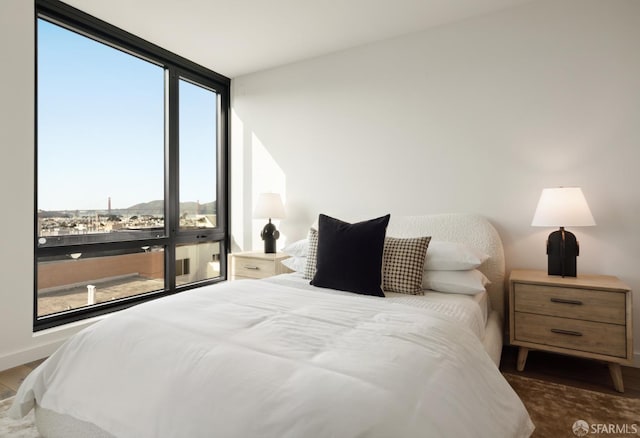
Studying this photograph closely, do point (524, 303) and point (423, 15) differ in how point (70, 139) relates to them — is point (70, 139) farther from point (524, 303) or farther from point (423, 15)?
point (524, 303)

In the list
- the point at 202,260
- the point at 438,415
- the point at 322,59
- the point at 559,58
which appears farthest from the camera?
the point at 202,260

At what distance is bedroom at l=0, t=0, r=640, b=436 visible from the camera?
2.35m

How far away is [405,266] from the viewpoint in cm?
213

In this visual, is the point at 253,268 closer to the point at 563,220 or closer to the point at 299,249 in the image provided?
the point at 299,249

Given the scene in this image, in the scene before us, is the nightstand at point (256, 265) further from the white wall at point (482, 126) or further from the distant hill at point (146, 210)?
the distant hill at point (146, 210)

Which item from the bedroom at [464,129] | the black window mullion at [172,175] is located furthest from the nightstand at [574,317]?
the black window mullion at [172,175]

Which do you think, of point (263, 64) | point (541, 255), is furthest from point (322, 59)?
point (541, 255)

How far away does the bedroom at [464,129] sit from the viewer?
92.6 inches

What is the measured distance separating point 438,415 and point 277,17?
2843 mm

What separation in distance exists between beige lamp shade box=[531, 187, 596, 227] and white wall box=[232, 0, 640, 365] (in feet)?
0.98

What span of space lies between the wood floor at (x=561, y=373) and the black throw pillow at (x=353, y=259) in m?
1.16

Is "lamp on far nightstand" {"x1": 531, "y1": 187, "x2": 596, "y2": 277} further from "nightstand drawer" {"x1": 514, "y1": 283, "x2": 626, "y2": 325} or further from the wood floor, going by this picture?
the wood floor

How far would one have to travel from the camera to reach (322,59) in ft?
11.4

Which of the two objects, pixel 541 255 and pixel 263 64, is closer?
pixel 541 255
